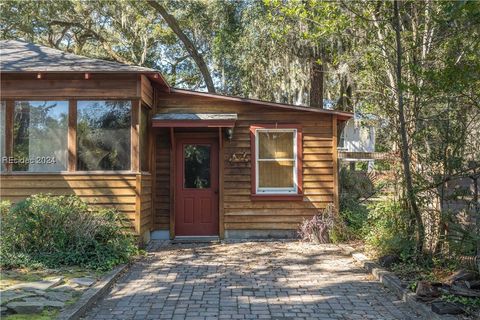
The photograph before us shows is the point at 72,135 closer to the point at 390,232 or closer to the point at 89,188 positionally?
the point at 89,188

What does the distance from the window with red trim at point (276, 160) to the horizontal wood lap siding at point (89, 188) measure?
112 inches

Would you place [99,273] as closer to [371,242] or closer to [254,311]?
[254,311]

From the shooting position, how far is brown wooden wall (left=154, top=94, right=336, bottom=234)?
998 cm

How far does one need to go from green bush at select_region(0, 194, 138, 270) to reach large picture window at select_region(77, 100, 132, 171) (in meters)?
1.42

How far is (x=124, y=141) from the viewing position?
8.58m

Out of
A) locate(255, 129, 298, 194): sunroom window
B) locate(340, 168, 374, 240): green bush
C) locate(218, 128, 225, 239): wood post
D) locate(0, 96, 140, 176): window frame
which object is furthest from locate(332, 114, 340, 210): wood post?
locate(0, 96, 140, 176): window frame

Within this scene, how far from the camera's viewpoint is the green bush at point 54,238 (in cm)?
687

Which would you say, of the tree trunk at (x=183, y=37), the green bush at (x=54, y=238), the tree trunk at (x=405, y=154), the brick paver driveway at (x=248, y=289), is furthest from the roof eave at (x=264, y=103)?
the tree trunk at (x=183, y=37)

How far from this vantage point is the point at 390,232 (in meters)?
7.52

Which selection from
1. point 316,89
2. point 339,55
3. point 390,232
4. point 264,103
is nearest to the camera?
point 390,232

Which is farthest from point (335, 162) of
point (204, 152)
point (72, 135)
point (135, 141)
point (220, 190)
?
point (72, 135)

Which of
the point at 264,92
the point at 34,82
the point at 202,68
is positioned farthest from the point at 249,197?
the point at 202,68

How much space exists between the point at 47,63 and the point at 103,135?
1.73 m

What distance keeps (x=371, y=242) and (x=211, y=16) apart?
1236 centimetres
